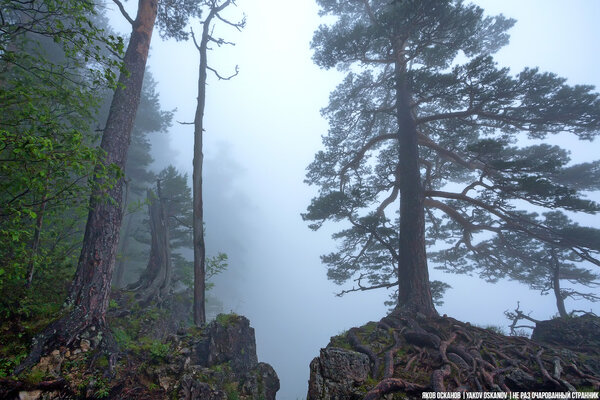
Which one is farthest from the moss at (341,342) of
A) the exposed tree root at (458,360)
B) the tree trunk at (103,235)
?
the tree trunk at (103,235)

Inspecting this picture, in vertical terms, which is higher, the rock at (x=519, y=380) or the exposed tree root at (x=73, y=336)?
the exposed tree root at (x=73, y=336)

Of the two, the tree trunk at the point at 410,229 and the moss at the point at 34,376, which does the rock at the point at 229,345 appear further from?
the tree trunk at the point at 410,229

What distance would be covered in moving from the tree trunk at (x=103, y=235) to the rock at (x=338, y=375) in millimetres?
4494

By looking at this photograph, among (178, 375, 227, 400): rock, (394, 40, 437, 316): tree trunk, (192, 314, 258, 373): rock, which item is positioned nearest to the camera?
(178, 375, 227, 400): rock

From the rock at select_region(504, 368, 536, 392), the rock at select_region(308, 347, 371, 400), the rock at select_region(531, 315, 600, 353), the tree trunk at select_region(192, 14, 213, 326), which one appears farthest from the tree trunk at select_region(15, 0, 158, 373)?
the rock at select_region(531, 315, 600, 353)

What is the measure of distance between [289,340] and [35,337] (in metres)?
97.4

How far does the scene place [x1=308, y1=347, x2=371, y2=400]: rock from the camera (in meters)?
4.21

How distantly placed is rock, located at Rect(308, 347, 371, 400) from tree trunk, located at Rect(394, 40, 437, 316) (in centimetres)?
390

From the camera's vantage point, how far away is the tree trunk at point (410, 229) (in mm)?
7930

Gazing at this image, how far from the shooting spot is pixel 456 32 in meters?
9.51

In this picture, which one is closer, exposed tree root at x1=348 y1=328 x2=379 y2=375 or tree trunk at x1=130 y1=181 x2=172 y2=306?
exposed tree root at x1=348 y1=328 x2=379 y2=375

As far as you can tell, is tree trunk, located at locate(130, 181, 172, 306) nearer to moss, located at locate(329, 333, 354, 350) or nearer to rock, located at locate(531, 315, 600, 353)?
moss, located at locate(329, 333, 354, 350)

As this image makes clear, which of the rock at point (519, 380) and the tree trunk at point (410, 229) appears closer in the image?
the rock at point (519, 380)

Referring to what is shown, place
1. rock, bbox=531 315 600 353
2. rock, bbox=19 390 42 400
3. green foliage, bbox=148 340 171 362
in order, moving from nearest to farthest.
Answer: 1. rock, bbox=19 390 42 400
2. green foliage, bbox=148 340 171 362
3. rock, bbox=531 315 600 353
